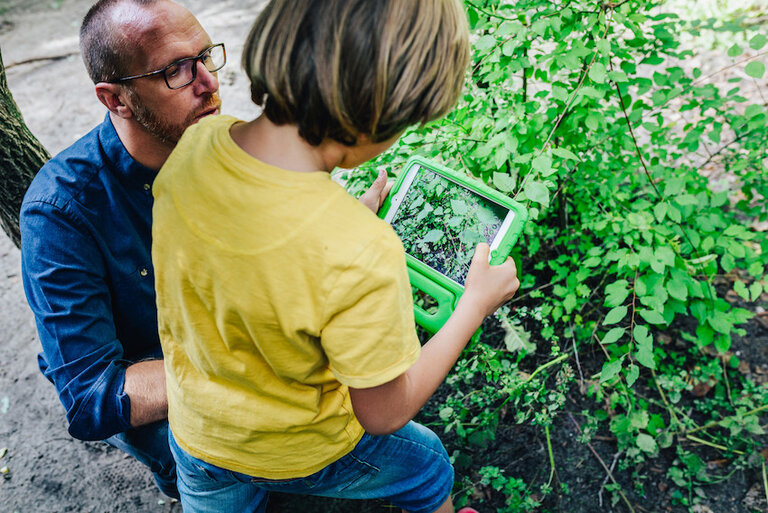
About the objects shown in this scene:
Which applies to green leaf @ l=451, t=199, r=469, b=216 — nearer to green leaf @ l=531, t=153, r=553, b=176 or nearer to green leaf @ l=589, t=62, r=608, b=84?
green leaf @ l=531, t=153, r=553, b=176

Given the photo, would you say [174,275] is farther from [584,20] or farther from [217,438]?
[584,20]

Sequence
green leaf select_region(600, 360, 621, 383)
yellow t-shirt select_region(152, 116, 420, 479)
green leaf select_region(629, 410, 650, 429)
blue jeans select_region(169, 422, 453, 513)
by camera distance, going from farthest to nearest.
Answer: green leaf select_region(629, 410, 650, 429), green leaf select_region(600, 360, 621, 383), blue jeans select_region(169, 422, 453, 513), yellow t-shirt select_region(152, 116, 420, 479)

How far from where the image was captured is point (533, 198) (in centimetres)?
156

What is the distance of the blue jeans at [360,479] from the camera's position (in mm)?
1390

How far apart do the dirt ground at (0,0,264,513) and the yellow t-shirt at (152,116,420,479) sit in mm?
1511

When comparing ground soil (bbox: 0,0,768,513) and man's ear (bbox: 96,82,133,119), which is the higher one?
man's ear (bbox: 96,82,133,119)

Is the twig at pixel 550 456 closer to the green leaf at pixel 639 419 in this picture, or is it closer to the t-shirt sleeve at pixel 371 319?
the green leaf at pixel 639 419

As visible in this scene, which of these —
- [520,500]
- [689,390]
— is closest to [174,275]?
[520,500]

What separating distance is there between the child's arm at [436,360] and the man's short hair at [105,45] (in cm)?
131

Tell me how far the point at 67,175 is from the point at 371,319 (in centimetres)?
133

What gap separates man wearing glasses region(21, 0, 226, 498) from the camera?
1.65 meters

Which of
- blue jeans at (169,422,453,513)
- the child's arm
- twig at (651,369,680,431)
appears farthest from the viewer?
twig at (651,369,680,431)

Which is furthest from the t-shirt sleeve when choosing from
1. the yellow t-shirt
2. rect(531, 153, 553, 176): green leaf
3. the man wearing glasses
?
the man wearing glasses

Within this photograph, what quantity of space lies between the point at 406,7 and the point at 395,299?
52 centimetres
